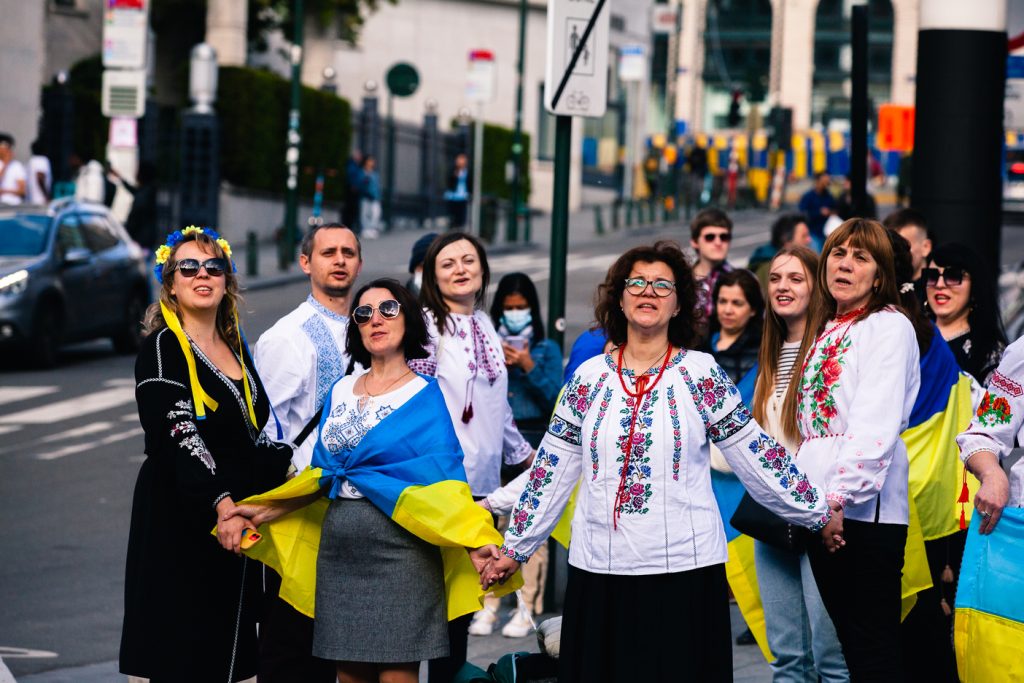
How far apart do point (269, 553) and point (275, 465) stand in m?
0.29

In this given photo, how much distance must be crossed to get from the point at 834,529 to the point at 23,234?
13.8 meters

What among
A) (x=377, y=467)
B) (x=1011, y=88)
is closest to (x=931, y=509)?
(x=377, y=467)

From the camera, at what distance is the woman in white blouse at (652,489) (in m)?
5.34

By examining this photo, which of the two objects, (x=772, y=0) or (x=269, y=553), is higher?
(x=772, y=0)

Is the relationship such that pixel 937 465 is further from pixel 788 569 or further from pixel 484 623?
pixel 484 623

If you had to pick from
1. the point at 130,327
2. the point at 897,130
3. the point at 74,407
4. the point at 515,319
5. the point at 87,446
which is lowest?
the point at 87,446

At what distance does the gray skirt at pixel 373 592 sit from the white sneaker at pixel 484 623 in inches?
113

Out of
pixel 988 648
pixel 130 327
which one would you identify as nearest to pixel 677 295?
pixel 988 648

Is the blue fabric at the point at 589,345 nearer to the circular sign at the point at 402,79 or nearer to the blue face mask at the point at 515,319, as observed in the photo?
A: the blue face mask at the point at 515,319

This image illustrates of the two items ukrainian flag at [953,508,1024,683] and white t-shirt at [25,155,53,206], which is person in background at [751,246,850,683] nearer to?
ukrainian flag at [953,508,1024,683]

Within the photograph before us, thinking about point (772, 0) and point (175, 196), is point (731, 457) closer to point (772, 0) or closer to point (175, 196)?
point (175, 196)

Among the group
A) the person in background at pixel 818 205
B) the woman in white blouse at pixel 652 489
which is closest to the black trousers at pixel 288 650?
the woman in white blouse at pixel 652 489

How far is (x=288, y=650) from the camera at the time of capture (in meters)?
6.19

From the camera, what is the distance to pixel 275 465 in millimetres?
6105
